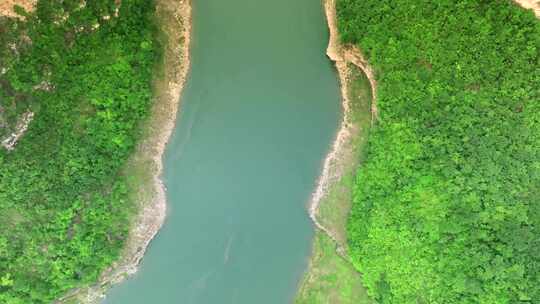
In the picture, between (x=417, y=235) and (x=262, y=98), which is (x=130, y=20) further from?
(x=417, y=235)

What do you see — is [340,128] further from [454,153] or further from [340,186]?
[454,153]

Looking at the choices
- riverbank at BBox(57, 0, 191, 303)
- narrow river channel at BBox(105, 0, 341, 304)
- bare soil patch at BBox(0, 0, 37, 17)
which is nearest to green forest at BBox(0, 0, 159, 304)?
bare soil patch at BBox(0, 0, 37, 17)

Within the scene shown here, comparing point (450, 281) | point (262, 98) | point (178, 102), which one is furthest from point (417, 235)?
point (178, 102)

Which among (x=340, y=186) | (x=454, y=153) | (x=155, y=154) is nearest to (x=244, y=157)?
(x=155, y=154)

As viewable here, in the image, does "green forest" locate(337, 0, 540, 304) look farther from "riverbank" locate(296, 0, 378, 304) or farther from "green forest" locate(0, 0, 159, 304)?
"green forest" locate(0, 0, 159, 304)

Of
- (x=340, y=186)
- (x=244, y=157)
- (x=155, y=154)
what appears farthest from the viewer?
(x=244, y=157)

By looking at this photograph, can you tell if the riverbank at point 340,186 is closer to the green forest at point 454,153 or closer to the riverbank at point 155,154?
the green forest at point 454,153

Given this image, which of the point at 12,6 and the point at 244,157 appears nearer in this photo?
the point at 12,6
